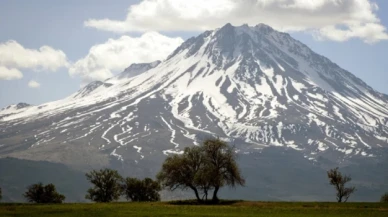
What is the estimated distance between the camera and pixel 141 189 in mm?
120250

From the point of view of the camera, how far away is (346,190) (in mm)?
105312

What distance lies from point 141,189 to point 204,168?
91.2ft

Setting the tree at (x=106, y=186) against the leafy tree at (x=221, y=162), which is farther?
the tree at (x=106, y=186)

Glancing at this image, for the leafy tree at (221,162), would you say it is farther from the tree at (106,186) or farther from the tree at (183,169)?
the tree at (106,186)

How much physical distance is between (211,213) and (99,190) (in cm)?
5449

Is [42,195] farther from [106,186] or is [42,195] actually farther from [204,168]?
[204,168]

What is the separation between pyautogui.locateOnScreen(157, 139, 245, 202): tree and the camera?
95.6 metres

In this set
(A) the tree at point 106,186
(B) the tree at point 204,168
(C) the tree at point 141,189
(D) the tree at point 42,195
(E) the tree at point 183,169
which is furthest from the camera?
(C) the tree at point 141,189

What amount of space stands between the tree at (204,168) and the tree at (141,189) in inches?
797

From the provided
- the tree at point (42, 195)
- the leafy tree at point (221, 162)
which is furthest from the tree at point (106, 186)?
the leafy tree at point (221, 162)

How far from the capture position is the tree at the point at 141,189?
119500 millimetres

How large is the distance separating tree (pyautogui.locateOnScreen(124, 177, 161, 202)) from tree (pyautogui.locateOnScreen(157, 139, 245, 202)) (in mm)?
20254

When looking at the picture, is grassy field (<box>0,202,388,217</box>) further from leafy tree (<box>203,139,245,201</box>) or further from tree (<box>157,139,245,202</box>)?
leafy tree (<box>203,139,245,201</box>)

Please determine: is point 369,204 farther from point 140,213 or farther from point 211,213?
point 140,213
